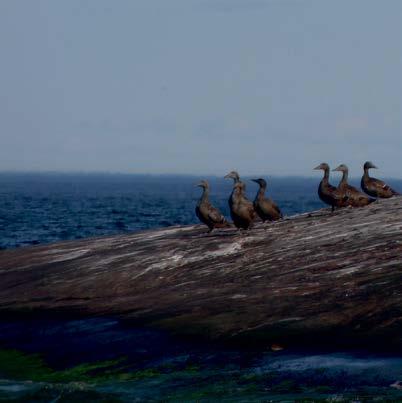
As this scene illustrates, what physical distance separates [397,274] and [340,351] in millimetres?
3085

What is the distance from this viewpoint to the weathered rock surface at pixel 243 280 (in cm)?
1498

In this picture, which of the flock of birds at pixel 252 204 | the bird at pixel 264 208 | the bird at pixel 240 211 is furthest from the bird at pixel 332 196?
the bird at pixel 240 211

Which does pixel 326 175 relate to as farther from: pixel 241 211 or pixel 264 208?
pixel 241 211

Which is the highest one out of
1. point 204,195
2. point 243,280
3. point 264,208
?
point 204,195

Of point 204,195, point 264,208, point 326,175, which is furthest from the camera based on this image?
point 326,175

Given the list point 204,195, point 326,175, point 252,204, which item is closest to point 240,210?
point 252,204

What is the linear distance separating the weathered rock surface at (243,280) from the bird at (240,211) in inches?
14.7

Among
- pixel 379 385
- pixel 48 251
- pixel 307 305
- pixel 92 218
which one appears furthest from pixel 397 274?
pixel 92 218

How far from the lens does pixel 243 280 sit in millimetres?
18406

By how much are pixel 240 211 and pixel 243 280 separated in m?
4.89

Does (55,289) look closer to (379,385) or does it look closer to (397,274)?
(397,274)

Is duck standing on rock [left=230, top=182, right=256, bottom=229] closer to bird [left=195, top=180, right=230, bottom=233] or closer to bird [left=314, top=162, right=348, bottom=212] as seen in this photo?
bird [left=195, top=180, right=230, bottom=233]

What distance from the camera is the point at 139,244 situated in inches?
926

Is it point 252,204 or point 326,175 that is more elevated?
point 326,175
